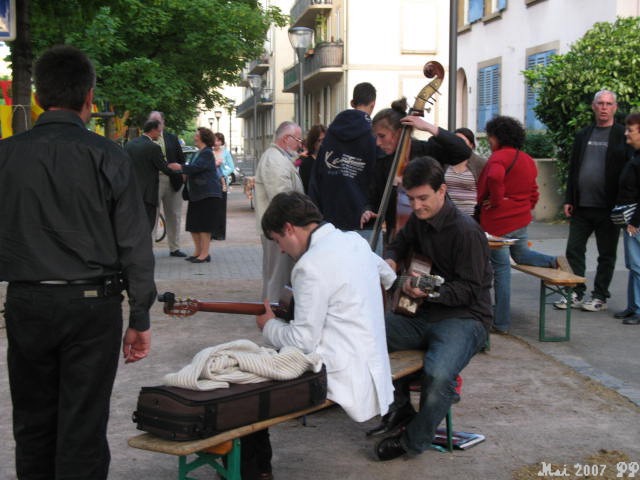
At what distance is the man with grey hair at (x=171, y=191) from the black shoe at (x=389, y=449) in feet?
26.6

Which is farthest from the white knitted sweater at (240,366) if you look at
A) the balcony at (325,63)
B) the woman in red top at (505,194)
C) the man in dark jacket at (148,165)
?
the balcony at (325,63)

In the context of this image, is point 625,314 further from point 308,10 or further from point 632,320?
point 308,10

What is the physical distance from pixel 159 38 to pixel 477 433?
84.6ft

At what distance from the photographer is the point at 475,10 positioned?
2733 cm

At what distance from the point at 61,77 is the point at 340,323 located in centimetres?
160

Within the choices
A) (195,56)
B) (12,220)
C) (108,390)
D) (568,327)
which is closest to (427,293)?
(108,390)

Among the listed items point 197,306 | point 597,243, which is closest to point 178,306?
point 197,306

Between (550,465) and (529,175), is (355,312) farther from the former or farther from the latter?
(529,175)

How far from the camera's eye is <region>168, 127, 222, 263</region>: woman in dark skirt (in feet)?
41.1

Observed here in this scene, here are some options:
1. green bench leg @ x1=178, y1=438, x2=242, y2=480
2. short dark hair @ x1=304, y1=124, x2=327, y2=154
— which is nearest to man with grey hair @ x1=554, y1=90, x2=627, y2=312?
short dark hair @ x1=304, y1=124, x2=327, y2=154

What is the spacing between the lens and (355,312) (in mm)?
4203

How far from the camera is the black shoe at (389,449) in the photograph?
475cm

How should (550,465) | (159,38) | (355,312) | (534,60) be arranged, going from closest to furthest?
(355,312)
(550,465)
(534,60)
(159,38)

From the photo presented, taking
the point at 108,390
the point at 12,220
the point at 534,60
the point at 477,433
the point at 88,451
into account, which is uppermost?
the point at 534,60
